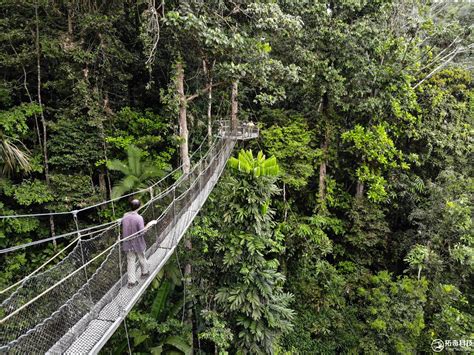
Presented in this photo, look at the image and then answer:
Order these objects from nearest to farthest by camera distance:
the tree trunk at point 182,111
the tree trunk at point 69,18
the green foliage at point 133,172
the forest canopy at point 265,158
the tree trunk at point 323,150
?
the forest canopy at point 265,158
the tree trunk at point 182,111
the green foliage at point 133,172
the tree trunk at point 69,18
the tree trunk at point 323,150

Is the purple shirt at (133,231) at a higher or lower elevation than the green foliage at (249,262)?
higher

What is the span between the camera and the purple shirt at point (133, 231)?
113 inches

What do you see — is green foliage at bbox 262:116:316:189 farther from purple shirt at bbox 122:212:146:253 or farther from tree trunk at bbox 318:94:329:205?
purple shirt at bbox 122:212:146:253

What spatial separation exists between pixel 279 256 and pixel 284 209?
1.07m

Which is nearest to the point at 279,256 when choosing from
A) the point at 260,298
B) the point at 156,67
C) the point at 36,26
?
the point at 260,298

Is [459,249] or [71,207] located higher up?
[71,207]

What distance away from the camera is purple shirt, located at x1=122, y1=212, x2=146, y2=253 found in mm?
2861

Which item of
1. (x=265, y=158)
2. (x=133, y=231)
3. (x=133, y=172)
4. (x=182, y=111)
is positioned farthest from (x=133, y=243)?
(x=265, y=158)

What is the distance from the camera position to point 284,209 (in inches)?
277

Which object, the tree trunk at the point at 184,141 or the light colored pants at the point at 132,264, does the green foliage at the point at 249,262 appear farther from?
the light colored pants at the point at 132,264

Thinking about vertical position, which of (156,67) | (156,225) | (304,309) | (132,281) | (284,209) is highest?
(156,67)

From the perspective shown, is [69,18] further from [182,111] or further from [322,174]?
[322,174]

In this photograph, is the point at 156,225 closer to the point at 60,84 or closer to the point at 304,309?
the point at 60,84

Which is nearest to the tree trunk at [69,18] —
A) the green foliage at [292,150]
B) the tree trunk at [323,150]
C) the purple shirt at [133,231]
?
the green foliage at [292,150]
